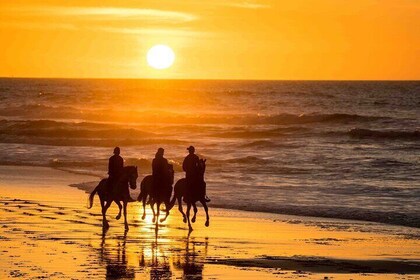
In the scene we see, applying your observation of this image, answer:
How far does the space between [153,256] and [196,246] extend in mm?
1626

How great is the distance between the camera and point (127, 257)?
1645 cm

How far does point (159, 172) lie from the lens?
21.2 metres

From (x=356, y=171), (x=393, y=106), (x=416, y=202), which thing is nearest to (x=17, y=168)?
(x=356, y=171)

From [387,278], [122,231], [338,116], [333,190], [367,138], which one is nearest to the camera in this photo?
[387,278]

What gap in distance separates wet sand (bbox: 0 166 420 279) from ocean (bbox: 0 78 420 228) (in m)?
3.10

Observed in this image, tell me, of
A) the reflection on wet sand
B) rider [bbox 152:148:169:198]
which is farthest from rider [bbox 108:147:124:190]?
the reflection on wet sand

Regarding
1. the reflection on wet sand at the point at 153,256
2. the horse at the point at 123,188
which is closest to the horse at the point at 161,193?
the horse at the point at 123,188

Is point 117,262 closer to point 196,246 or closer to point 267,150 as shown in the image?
point 196,246

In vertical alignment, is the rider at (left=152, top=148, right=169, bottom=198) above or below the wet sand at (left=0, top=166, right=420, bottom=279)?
above

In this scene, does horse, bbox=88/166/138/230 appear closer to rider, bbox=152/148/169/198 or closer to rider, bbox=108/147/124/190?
rider, bbox=108/147/124/190

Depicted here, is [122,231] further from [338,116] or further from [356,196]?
[338,116]

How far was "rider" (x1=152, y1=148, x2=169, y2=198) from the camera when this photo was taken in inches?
827

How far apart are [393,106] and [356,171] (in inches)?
2574

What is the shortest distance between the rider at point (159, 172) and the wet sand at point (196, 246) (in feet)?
2.84
